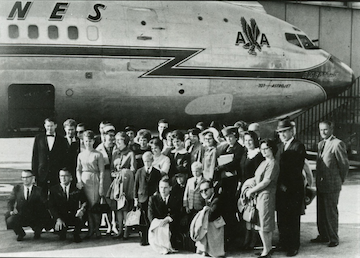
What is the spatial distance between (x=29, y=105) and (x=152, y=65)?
287 cm

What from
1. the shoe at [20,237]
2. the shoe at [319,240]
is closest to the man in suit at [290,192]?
the shoe at [319,240]

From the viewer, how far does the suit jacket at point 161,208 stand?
6.51 m

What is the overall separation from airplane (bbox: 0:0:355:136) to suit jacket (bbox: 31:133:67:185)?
2895 mm

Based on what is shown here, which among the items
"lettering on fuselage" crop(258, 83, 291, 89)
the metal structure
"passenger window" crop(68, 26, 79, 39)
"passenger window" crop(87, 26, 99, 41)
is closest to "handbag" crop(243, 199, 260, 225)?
"passenger window" crop(87, 26, 99, 41)

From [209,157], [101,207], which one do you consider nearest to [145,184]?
[101,207]

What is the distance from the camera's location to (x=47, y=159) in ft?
24.3

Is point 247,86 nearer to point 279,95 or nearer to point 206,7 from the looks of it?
point 279,95

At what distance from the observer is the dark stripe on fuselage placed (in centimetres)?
988

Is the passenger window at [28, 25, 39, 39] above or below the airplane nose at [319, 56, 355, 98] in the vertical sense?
above

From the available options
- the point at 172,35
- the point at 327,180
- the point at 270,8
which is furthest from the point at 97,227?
the point at 270,8

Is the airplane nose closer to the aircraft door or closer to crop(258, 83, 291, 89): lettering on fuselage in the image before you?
crop(258, 83, 291, 89): lettering on fuselage

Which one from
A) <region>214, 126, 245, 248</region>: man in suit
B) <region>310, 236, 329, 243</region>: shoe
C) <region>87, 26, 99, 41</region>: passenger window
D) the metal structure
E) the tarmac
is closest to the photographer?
the tarmac

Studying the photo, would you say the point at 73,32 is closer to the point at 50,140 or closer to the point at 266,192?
the point at 50,140

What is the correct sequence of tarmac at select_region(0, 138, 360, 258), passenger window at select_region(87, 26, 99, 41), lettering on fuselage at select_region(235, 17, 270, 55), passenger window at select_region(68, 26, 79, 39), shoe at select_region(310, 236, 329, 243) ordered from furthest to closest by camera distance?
lettering on fuselage at select_region(235, 17, 270, 55) → passenger window at select_region(87, 26, 99, 41) → passenger window at select_region(68, 26, 79, 39) → shoe at select_region(310, 236, 329, 243) → tarmac at select_region(0, 138, 360, 258)
